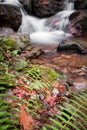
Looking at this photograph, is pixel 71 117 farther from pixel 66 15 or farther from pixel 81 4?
pixel 81 4

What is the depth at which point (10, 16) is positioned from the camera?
A: 37.9 ft

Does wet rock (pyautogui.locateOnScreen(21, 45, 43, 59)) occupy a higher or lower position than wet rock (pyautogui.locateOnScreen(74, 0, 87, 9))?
lower

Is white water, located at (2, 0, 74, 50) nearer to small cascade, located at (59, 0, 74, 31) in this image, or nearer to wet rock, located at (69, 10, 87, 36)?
small cascade, located at (59, 0, 74, 31)

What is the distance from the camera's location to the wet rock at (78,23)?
1227 centimetres

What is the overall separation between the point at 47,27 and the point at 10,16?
7.51ft

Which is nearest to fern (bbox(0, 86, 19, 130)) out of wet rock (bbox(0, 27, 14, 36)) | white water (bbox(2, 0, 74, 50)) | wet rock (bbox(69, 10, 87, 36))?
white water (bbox(2, 0, 74, 50))

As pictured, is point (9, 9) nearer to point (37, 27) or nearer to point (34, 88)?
point (37, 27)

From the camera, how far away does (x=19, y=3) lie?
45.7 ft

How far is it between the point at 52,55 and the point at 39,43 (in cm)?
185

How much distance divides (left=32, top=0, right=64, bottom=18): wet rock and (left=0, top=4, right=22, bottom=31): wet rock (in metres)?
2.54

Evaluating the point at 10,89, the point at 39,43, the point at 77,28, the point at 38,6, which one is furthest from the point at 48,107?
the point at 38,6

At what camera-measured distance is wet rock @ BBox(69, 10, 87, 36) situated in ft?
40.2

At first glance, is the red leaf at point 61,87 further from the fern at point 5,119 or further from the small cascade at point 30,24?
the small cascade at point 30,24

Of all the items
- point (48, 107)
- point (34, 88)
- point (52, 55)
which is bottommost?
point (52, 55)
